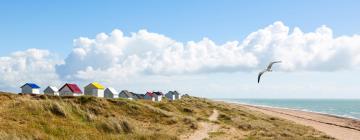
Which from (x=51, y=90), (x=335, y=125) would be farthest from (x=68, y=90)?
(x=335, y=125)

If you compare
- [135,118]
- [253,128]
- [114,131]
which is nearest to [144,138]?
[114,131]

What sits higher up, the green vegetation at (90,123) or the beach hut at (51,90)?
the beach hut at (51,90)

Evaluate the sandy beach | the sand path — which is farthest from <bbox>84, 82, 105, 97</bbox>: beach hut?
the sandy beach

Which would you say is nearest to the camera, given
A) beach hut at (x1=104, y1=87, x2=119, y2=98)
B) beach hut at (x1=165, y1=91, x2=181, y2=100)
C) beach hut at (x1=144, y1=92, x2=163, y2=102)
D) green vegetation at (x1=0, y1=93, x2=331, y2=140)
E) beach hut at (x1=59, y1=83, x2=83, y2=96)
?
green vegetation at (x1=0, y1=93, x2=331, y2=140)

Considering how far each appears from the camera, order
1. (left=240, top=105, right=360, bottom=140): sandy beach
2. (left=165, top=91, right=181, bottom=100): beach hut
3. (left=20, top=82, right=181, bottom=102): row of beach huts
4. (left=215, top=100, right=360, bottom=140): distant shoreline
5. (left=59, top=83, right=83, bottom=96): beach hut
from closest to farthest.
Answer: (left=240, top=105, right=360, bottom=140): sandy beach < (left=215, top=100, right=360, bottom=140): distant shoreline < (left=20, top=82, right=181, bottom=102): row of beach huts < (left=59, top=83, right=83, bottom=96): beach hut < (left=165, top=91, right=181, bottom=100): beach hut

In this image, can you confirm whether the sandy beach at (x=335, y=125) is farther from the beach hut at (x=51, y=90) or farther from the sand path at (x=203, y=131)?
the beach hut at (x=51, y=90)

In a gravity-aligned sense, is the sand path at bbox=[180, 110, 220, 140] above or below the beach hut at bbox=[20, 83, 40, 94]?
below

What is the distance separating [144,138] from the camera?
26.1 m

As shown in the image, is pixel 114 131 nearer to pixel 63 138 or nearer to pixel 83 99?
pixel 63 138

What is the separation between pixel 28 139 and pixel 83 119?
33.6 ft

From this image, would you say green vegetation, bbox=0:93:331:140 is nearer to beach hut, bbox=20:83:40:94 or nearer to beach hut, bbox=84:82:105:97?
beach hut, bbox=20:83:40:94

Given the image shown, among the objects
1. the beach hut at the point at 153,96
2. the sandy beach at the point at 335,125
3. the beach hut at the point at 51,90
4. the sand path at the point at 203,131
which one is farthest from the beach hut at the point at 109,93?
the sand path at the point at 203,131

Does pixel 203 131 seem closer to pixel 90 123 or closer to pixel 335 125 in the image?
pixel 90 123

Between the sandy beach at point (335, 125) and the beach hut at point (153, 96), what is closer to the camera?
the sandy beach at point (335, 125)
